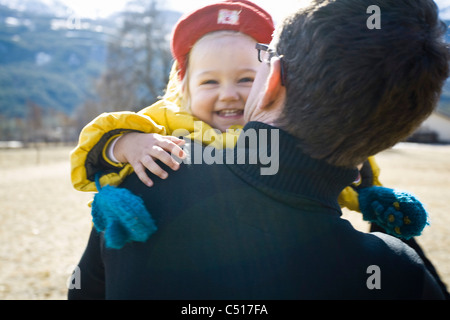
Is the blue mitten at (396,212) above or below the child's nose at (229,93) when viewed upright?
below

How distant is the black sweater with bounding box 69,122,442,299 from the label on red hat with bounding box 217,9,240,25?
3.59 ft

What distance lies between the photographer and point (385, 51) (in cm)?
101

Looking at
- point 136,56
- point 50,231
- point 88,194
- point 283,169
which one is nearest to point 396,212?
point 283,169

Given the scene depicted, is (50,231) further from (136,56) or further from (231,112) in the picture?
(136,56)

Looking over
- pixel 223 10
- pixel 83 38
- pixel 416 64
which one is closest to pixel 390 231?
pixel 416 64

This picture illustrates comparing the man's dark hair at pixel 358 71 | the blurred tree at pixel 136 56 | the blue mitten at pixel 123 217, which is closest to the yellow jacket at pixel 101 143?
the blue mitten at pixel 123 217

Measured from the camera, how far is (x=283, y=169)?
112 centimetres

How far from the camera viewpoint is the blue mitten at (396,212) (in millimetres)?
1484

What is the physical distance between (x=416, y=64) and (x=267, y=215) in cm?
57

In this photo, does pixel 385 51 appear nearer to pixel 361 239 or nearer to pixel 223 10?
pixel 361 239

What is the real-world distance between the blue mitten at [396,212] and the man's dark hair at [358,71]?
0.51 meters

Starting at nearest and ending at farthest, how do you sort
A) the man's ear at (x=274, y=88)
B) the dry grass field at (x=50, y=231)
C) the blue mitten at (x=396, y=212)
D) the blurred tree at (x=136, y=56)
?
the man's ear at (x=274, y=88)
the blue mitten at (x=396, y=212)
the dry grass field at (x=50, y=231)
the blurred tree at (x=136, y=56)

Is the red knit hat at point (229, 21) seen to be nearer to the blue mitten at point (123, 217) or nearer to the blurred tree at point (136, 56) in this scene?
the blue mitten at point (123, 217)

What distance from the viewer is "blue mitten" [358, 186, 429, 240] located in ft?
4.87
